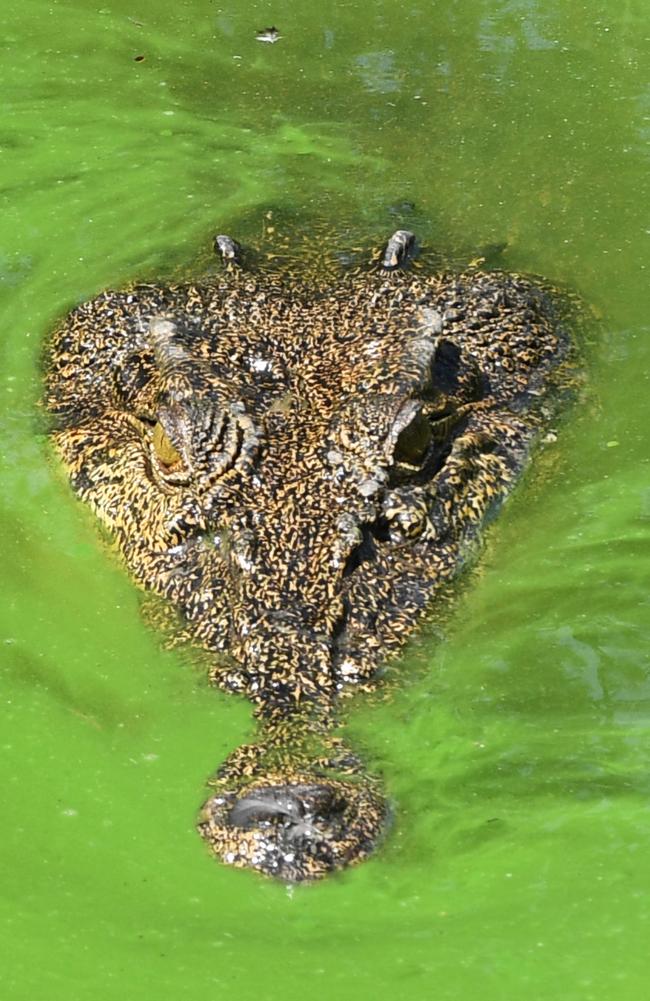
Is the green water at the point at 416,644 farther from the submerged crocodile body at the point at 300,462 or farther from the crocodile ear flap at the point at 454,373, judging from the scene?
the crocodile ear flap at the point at 454,373

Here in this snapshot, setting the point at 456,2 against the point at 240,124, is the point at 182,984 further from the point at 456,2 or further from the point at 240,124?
the point at 456,2

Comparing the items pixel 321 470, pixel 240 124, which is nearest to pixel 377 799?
pixel 321 470

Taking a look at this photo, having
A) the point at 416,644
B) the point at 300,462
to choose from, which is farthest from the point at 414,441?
the point at 416,644

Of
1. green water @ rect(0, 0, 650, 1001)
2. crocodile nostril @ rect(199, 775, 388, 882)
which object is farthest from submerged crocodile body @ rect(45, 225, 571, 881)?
green water @ rect(0, 0, 650, 1001)

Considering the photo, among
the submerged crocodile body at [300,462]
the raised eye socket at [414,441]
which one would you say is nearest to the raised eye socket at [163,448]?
the submerged crocodile body at [300,462]

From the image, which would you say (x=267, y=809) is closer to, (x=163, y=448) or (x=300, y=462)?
(x=300, y=462)

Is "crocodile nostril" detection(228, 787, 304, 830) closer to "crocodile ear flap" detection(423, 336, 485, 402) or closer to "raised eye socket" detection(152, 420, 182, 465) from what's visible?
"raised eye socket" detection(152, 420, 182, 465)
